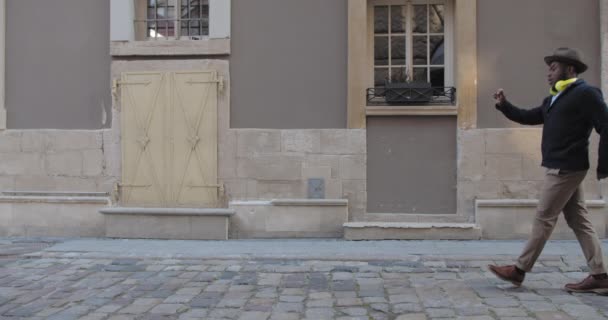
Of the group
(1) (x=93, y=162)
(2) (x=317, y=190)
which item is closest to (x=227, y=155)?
(2) (x=317, y=190)

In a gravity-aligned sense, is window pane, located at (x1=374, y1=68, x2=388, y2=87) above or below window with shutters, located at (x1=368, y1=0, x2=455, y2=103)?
below

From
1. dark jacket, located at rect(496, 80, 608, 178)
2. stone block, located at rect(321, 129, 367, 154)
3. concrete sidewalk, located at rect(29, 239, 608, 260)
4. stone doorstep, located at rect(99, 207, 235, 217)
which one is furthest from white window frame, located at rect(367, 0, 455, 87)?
dark jacket, located at rect(496, 80, 608, 178)

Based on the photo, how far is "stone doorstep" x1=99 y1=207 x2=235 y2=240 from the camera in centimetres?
762

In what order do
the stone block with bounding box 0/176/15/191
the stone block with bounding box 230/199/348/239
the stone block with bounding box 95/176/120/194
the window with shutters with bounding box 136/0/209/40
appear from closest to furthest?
the stone block with bounding box 230/199/348/239, the stone block with bounding box 95/176/120/194, the stone block with bounding box 0/176/15/191, the window with shutters with bounding box 136/0/209/40

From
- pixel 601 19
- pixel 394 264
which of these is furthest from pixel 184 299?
pixel 601 19

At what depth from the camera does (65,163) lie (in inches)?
316

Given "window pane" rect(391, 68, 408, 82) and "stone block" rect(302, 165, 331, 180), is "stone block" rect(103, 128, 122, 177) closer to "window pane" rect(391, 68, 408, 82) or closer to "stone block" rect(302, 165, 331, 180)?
"stone block" rect(302, 165, 331, 180)

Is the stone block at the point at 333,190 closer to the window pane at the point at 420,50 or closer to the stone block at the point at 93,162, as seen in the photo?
the window pane at the point at 420,50

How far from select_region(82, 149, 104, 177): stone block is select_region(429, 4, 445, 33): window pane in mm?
4768

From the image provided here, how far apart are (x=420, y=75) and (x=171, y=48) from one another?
10.9 feet

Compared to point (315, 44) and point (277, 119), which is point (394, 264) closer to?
point (277, 119)

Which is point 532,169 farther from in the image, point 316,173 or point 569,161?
point 569,161

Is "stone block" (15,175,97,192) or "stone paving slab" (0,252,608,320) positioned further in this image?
"stone block" (15,175,97,192)

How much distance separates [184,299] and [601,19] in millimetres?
5946
